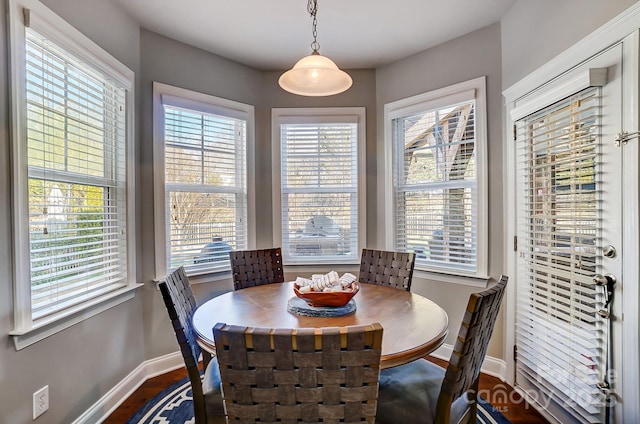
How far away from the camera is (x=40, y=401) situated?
166 cm

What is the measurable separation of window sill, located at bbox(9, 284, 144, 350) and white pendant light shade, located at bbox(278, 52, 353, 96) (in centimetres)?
174

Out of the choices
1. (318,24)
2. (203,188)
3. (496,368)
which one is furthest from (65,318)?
(496,368)

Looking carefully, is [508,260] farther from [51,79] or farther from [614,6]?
[51,79]

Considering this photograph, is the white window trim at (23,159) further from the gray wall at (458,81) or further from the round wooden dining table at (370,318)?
the gray wall at (458,81)

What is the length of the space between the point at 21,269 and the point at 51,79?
999 mm

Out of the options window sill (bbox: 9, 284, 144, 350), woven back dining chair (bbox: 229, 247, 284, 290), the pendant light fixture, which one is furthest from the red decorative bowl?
window sill (bbox: 9, 284, 144, 350)

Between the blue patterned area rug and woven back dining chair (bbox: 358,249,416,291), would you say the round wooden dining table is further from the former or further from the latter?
the blue patterned area rug

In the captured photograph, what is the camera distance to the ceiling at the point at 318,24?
232cm

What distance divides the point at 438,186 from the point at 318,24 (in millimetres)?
1656

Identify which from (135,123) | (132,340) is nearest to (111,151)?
(135,123)

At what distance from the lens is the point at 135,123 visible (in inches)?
99.0

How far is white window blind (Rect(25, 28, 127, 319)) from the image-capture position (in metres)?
1.68

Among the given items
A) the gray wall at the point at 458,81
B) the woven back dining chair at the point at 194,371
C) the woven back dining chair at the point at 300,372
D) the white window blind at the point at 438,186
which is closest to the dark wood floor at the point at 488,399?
the gray wall at the point at 458,81

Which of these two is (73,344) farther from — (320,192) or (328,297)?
(320,192)
